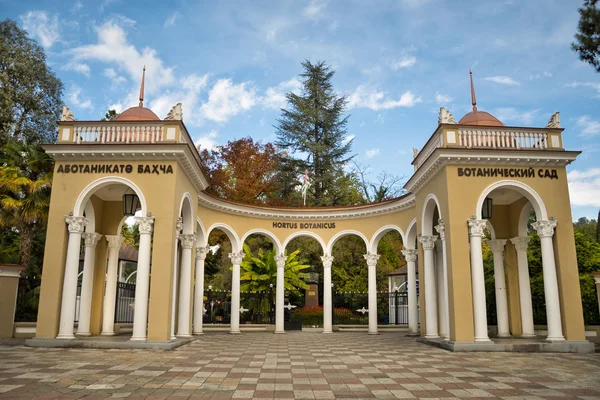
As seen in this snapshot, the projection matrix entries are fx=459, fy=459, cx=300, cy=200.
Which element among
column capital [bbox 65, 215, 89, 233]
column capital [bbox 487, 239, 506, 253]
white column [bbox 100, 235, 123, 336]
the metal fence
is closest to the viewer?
column capital [bbox 65, 215, 89, 233]

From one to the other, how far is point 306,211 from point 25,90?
15060 mm

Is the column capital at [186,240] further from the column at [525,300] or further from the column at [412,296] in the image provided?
the column at [525,300]

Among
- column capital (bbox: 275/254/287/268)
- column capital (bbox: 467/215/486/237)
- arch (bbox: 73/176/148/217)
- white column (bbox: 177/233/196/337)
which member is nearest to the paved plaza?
white column (bbox: 177/233/196/337)

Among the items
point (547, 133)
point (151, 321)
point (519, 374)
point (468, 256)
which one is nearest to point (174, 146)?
point (151, 321)

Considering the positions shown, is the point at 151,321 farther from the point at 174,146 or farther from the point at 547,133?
the point at 547,133

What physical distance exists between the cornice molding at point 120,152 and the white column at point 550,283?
10003mm

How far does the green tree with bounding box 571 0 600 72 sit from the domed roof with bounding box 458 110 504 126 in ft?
16.2

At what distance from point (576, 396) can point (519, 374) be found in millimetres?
1849

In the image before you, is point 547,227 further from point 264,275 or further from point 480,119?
point 264,275

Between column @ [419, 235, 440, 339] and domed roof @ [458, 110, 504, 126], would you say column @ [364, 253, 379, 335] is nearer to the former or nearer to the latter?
column @ [419, 235, 440, 339]

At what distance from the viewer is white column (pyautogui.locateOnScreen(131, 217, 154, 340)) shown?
11734mm

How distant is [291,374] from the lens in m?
7.93

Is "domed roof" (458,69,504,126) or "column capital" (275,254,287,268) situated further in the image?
"column capital" (275,254,287,268)

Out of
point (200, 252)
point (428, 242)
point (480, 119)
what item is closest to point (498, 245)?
point (428, 242)
